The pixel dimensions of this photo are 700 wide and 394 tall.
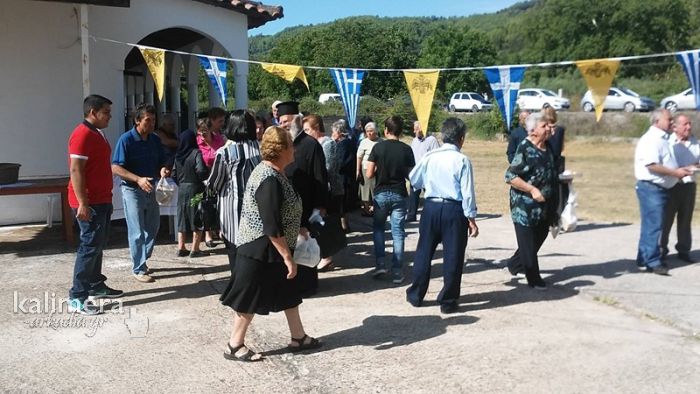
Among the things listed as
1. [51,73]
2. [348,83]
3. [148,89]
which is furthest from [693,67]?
[148,89]

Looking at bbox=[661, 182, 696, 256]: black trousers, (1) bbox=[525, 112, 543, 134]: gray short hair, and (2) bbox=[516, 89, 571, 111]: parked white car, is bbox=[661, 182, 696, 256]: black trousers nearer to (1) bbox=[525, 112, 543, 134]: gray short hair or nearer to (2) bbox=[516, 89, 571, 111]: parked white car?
(1) bbox=[525, 112, 543, 134]: gray short hair

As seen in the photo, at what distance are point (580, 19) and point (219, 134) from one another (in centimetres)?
7260

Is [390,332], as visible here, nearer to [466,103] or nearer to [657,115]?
[657,115]

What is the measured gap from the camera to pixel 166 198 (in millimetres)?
6875

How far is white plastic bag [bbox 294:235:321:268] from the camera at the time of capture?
14.8ft

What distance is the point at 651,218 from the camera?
7012mm

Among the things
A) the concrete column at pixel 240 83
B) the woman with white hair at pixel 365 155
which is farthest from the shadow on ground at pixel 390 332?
the concrete column at pixel 240 83

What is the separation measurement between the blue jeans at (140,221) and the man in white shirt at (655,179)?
522 centimetres

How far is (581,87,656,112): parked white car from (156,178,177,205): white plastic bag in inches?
971

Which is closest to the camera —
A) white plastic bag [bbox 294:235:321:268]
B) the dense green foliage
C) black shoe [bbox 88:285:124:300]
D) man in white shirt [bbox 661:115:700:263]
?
white plastic bag [bbox 294:235:321:268]

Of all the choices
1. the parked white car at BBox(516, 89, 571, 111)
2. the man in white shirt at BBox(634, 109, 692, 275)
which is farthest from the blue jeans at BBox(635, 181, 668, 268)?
the parked white car at BBox(516, 89, 571, 111)

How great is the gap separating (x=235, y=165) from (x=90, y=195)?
132 centimetres

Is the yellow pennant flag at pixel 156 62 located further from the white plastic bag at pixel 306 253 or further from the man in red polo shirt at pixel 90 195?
the white plastic bag at pixel 306 253

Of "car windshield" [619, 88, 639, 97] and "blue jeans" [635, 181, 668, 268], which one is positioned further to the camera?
"car windshield" [619, 88, 639, 97]
